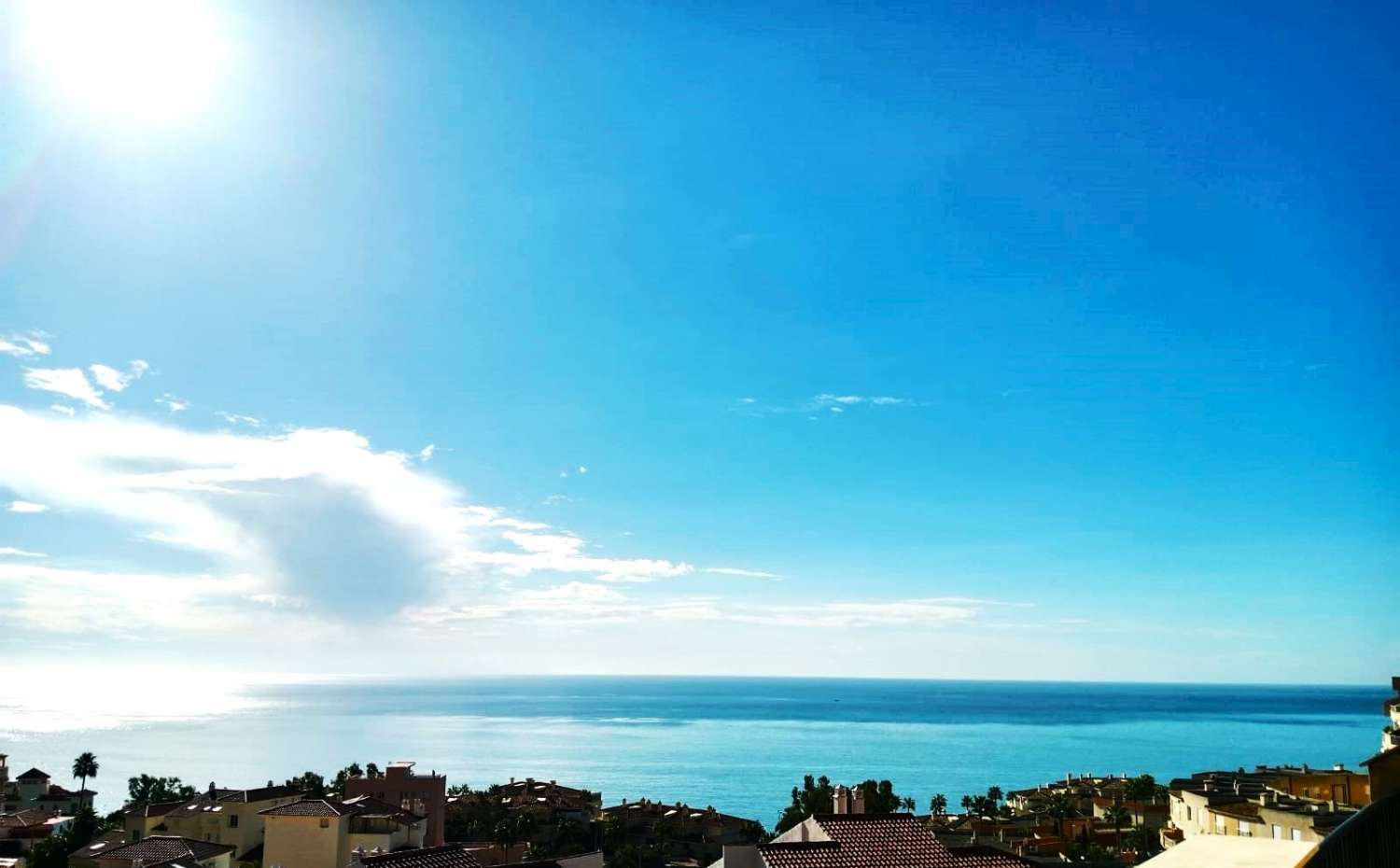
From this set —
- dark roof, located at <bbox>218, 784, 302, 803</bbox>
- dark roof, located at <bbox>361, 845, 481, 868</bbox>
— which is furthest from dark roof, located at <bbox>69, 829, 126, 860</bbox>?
dark roof, located at <bbox>361, 845, 481, 868</bbox>

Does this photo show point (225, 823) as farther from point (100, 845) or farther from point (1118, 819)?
point (1118, 819)

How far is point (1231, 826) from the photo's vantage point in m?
33.4

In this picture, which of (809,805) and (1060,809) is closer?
(1060,809)

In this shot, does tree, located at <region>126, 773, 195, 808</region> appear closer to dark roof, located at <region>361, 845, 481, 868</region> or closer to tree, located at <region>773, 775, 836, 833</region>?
tree, located at <region>773, 775, 836, 833</region>

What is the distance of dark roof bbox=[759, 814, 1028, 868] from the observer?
48.4ft

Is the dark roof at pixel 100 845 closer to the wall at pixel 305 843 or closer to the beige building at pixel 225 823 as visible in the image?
the beige building at pixel 225 823

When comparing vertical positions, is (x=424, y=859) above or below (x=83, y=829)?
above

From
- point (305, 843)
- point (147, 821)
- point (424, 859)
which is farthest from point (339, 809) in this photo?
point (424, 859)

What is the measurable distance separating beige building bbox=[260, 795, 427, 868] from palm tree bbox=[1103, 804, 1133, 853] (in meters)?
37.2

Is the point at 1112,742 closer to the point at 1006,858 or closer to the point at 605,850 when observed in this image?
the point at 605,850

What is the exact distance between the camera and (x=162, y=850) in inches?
1341

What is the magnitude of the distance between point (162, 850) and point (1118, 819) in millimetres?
46781

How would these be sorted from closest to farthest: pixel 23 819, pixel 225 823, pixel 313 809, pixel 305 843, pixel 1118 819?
pixel 305 843, pixel 313 809, pixel 225 823, pixel 1118 819, pixel 23 819

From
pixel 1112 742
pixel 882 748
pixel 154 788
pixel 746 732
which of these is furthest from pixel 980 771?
pixel 154 788
